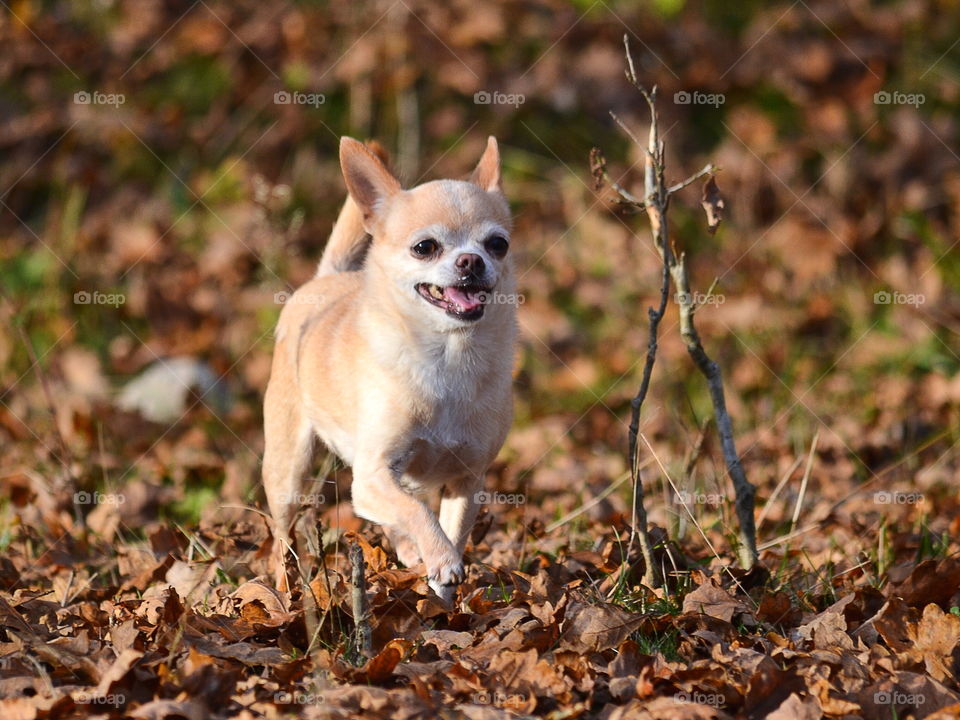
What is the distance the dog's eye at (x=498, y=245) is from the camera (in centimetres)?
389

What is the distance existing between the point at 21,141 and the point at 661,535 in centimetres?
669

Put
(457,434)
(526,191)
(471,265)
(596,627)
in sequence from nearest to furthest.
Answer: (596,627)
(471,265)
(457,434)
(526,191)

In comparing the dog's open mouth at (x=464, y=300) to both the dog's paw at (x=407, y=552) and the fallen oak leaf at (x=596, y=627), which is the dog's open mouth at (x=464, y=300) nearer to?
the dog's paw at (x=407, y=552)

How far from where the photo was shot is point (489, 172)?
14.0 ft

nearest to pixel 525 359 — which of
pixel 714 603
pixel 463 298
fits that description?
pixel 463 298

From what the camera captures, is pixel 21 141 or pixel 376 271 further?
pixel 21 141

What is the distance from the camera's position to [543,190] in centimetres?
823

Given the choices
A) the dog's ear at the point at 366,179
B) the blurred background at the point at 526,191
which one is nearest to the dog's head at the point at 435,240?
the dog's ear at the point at 366,179

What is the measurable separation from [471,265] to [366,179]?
699mm

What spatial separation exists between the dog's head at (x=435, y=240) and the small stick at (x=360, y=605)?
1.07 m

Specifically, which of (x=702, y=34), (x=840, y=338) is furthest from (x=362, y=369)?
(x=702, y=34)

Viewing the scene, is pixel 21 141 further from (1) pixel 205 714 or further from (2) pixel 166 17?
(1) pixel 205 714

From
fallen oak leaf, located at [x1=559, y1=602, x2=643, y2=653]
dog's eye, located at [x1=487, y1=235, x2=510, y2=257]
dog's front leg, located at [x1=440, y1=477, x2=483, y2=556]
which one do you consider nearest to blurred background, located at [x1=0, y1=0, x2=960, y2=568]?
dog's front leg, located at [x1=440, y1=477, x2=483, y2=556]

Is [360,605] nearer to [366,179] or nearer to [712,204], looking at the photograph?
[712,204]
